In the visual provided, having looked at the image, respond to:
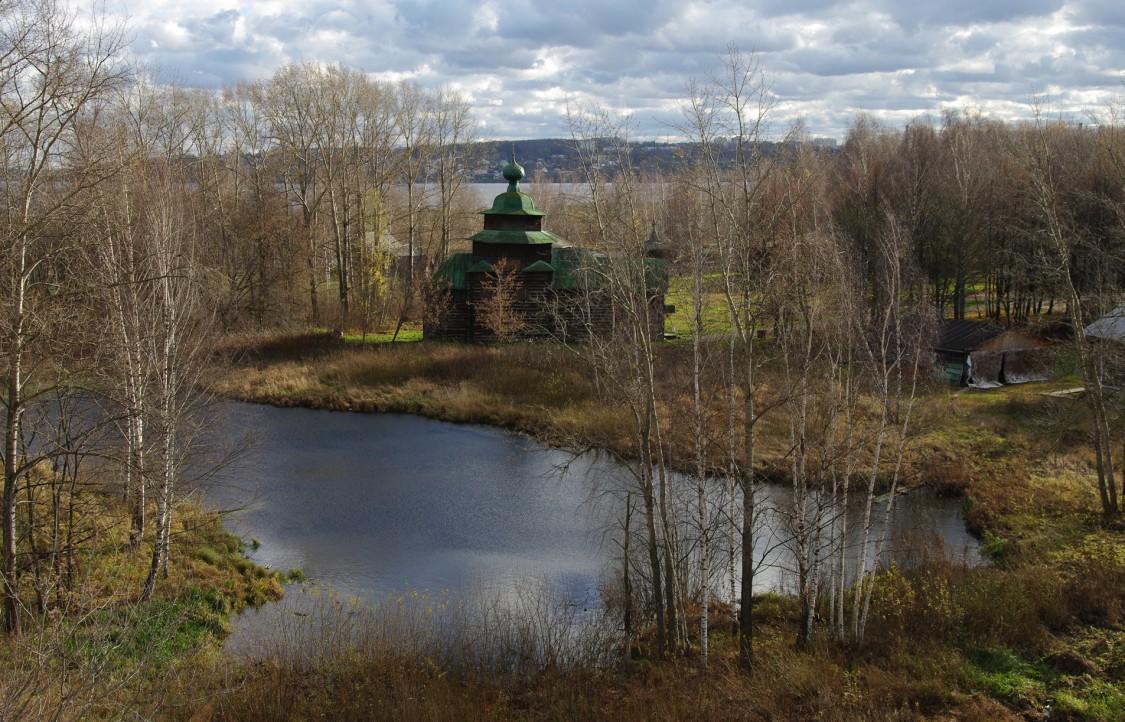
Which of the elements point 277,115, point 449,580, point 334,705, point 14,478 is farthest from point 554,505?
point 277,115

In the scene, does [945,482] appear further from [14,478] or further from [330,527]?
[14,478]

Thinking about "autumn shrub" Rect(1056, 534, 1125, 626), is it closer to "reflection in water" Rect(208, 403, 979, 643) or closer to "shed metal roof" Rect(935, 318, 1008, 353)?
"reflection in water" Rect(208, 403, 979, 643)

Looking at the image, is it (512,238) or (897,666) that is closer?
(897,666)

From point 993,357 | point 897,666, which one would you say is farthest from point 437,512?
point 993,357

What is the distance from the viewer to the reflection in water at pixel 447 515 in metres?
14.2

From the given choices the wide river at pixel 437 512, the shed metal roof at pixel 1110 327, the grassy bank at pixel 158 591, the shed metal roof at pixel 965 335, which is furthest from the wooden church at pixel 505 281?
the grassy bank at pixel 158 591

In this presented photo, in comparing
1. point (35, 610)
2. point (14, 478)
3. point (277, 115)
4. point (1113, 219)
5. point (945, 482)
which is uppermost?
point (277, 115)

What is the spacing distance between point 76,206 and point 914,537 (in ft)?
47.2

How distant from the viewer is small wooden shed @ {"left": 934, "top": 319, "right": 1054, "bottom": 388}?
25.4m

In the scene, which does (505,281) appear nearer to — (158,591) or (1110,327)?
(1110,327)

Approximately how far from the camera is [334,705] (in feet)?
30.5

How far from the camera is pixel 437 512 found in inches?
687

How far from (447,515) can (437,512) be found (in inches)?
11.6

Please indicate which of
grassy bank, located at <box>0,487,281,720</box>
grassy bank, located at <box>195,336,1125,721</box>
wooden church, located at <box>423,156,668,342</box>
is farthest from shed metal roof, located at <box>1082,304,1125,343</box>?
grassy bank, located at <box>0,487,281,720</box>
